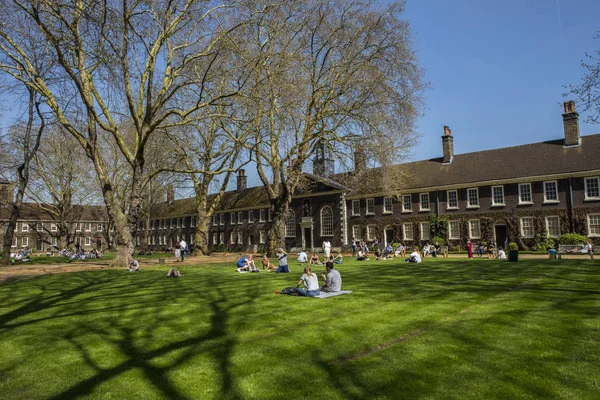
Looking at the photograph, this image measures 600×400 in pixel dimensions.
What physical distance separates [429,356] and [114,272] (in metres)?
20.3

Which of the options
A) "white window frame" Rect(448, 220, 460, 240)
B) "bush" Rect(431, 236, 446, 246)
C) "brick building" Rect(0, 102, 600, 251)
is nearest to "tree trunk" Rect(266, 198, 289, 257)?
"brick building" Rect(0, 102, 600, 251)

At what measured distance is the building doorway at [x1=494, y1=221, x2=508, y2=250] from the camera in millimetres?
39906

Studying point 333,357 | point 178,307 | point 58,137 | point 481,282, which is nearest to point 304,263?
point 481,282

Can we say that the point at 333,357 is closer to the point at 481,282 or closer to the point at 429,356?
the point at 429,356

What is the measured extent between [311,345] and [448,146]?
42.0 meters

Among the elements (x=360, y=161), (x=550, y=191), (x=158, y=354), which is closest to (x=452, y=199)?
(x=550, y=191)

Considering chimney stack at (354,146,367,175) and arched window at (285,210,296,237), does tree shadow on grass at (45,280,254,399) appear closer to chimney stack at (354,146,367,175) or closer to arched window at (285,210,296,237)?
chimney stack at (354,146,367,175)

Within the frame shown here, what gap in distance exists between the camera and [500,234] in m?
40.2

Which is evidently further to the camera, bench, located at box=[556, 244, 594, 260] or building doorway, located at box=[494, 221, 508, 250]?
building doorway, located at box=[494, 221, 508, 250]

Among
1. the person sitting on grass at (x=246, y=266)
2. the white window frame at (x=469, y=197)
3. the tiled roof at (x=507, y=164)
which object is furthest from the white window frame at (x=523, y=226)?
the person sitting on grass at (x=246, y=266)

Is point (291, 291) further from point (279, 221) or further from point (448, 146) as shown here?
point (448, 146)

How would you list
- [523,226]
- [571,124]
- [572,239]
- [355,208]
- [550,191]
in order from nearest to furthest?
[572,239]
[550,191]
[571,124]
[523,226]
[355,208]

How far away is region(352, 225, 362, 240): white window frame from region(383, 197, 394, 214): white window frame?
12.4 feet

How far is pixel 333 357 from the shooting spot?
721 centimetres
